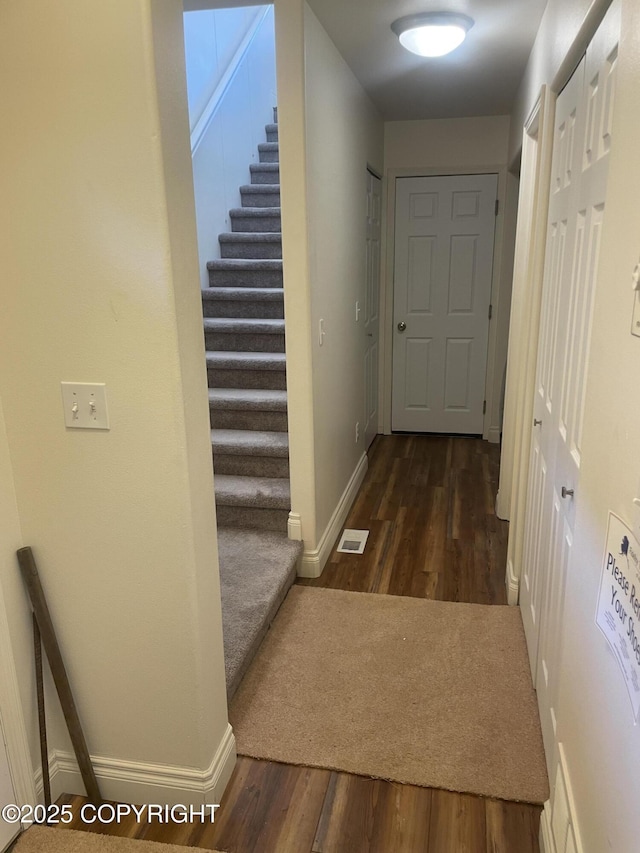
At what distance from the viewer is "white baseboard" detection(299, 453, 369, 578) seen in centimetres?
296

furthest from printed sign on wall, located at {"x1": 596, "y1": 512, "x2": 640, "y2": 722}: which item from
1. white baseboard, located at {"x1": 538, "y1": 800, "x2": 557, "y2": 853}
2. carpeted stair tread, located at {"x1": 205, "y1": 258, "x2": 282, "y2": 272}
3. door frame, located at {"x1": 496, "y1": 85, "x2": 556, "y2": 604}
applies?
carpeted stair tread, located at {"x1": 205, "y1": 258, "x2": 282, "y2": 272}

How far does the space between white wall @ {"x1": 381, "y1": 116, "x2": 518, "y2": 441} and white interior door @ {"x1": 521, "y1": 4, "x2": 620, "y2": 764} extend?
2482 millimetres

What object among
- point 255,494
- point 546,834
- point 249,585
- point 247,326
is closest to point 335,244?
point 247,326

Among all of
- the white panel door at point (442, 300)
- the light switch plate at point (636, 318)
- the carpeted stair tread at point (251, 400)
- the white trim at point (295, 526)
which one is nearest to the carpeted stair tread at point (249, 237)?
the white panel door at point (442, 300)

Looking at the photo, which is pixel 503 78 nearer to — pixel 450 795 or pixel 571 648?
pixel 571 648

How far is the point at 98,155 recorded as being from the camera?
1361mm

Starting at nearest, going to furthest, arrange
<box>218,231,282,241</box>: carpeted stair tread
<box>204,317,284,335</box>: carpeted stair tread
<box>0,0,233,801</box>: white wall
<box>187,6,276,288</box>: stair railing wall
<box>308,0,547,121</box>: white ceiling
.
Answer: <box>0,0,233,801</box>: white wall, <box>308,0,547,121</box>: white ceiling, <box>204,317,284,335</box>: carpeted stair tread, <box>187,6,276,288</box>: stair railing wall, <box>218,231,282,241</box>: carpeted stair tread

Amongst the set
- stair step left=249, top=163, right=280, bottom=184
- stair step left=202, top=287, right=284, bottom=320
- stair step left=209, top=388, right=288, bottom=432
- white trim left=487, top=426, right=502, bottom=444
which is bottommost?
white trim left=487, top=426, right=502, bottom=444

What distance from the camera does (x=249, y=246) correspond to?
4312 mm

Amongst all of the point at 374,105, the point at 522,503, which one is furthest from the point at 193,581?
the point at 374,105

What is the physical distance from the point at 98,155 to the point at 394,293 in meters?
3.72

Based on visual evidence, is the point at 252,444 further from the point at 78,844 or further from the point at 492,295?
the point at 492,295

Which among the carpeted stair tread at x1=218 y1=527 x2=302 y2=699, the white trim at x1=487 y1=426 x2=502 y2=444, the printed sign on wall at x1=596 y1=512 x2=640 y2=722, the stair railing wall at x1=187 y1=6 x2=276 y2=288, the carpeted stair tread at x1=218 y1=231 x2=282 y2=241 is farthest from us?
the white trim at x1=487 y1=426 x2=502 y2=444

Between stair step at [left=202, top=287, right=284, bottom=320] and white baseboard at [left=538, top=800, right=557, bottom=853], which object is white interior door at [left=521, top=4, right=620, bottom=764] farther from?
stair step at [left=202, top=287, right=284, bottom=320]
